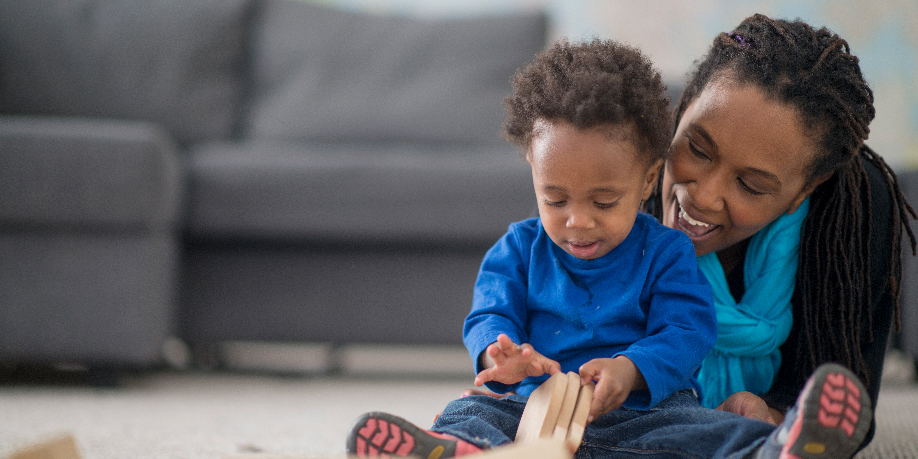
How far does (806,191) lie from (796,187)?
47mm

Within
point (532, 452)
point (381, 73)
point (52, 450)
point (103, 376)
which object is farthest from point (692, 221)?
point (381, 73)

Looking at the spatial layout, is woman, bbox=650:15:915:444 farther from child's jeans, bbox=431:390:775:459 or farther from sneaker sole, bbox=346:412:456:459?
sneaker sole, bbox=346:412:456:459

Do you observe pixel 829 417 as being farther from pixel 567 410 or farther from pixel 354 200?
pixel 354 200

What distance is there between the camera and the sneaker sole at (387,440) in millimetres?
663

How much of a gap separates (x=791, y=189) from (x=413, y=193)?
0.87 m

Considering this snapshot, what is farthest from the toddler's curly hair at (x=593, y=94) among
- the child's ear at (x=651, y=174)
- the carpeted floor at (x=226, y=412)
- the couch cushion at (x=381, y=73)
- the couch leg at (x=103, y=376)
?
the couch cushion at (x=381, y=73)

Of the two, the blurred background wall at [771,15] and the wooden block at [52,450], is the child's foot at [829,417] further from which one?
the blurred background wall at [771,15]

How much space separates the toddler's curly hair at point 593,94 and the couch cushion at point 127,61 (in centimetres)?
143

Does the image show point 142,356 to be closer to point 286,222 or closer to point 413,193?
point 286,222

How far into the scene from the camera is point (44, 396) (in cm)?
137

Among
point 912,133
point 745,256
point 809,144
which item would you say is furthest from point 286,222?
point 912,133

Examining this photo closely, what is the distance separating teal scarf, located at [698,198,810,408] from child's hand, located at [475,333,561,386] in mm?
322

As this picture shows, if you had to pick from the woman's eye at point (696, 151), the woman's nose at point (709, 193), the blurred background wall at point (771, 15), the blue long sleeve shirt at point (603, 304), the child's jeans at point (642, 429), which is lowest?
the child's jeans at point (642, 429)

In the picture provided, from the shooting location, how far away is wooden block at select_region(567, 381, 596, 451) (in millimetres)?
686
